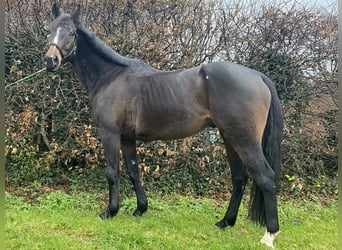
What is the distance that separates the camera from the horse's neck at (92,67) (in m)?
3.78

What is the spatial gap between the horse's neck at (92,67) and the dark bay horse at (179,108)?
0.04 feet

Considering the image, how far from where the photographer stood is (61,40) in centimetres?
342

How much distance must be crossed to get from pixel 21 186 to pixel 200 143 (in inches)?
115

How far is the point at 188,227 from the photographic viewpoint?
3.60m

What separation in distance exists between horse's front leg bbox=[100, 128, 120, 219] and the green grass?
13 centimetres

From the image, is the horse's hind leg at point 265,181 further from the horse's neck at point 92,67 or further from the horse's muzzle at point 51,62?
the horse's muzzle at point 51,62

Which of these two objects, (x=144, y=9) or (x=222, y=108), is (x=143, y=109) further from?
(x=144, y=9)

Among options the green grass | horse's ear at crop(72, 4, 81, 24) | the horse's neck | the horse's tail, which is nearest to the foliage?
the green grass

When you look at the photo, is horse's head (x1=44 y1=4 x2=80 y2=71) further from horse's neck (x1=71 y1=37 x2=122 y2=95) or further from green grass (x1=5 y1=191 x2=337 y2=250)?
green grass (x1=5 y1=191 x2=337 y2=250)

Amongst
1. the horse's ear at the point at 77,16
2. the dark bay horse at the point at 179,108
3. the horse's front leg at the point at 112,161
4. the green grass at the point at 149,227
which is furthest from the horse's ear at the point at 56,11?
the green grass at the point at 149,227

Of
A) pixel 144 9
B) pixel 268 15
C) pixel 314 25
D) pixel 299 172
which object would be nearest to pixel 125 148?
pixel 144 9

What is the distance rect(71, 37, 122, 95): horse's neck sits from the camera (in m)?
3.78

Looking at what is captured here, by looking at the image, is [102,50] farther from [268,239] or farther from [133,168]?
[268,239]

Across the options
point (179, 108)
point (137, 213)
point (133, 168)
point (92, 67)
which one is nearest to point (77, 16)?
point (92, 67)
